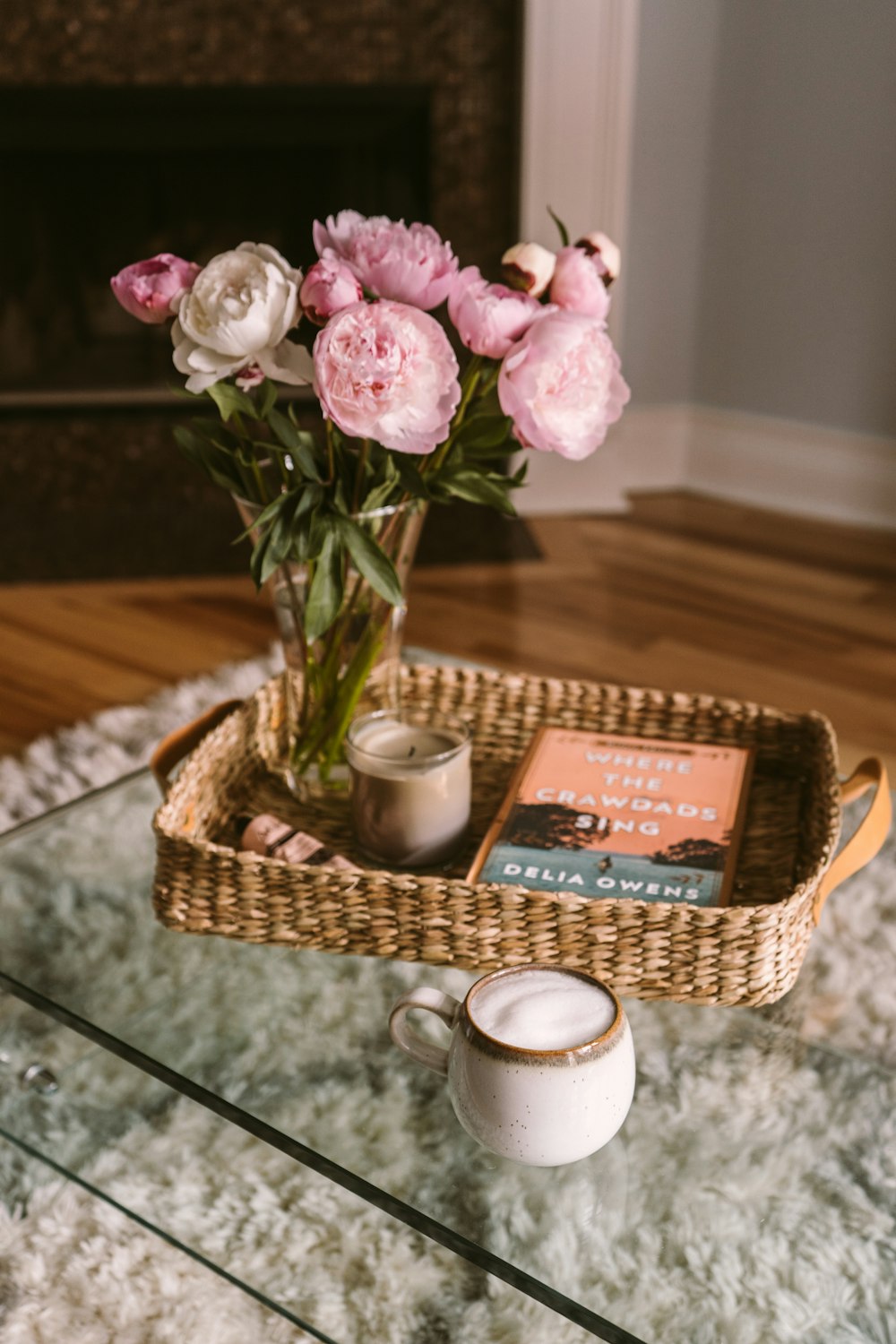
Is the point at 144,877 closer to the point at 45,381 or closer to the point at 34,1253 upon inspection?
the point at 34,1253

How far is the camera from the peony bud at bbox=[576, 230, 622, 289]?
0.98m

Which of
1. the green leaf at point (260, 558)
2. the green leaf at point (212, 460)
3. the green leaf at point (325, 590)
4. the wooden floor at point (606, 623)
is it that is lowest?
the wooden floor at point (606, 623)

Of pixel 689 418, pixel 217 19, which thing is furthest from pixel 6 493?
pixel 689 418

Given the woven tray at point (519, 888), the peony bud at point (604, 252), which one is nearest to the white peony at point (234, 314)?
the peony bud at point (604, 252)

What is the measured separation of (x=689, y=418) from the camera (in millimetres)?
3145

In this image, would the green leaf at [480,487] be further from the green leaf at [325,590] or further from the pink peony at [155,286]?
the pink peony at [155,286]

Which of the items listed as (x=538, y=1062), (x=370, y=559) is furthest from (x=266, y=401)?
(x=538, y=1062)

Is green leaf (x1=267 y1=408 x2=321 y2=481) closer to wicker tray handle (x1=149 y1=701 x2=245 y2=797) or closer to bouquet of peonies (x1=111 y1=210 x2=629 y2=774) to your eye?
bouquet of peonies (x1=111 y1=210 x2=629 y2=774)

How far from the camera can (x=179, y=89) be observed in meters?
2.65

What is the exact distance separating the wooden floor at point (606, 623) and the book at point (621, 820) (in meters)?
0.86

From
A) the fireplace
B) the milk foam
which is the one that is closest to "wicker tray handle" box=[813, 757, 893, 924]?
the milk foam

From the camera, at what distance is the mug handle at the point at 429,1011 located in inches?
31.7

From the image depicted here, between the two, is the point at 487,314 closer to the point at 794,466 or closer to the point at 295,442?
the point at 295,442

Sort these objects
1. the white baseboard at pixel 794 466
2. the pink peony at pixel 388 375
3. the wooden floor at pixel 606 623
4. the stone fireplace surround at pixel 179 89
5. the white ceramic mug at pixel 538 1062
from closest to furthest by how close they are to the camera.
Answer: the white ceramic mug at pixel 538 1062
the pink peony at pixel 388 375
the wooden floor at pixel 606 623
the stone fireplace surround at pixel 179 89
the white baseboard at pixel 794 466
